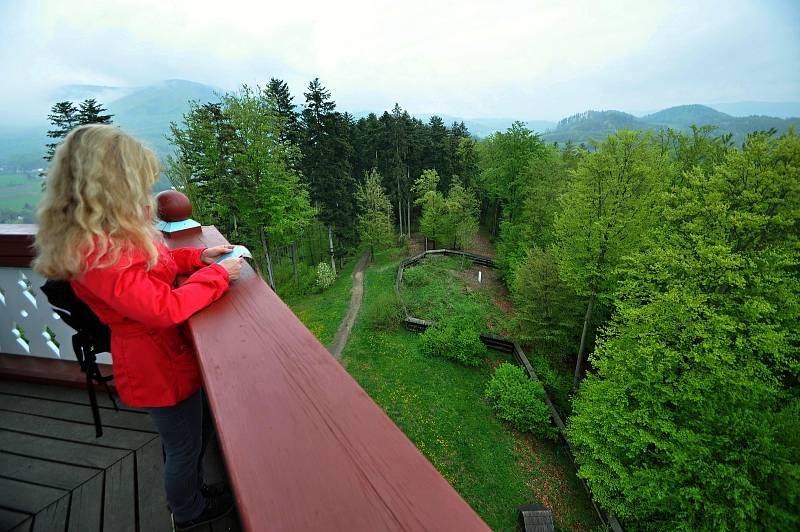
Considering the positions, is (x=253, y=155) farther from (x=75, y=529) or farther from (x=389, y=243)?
(x=75, y=529)

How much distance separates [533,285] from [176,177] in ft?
59.4

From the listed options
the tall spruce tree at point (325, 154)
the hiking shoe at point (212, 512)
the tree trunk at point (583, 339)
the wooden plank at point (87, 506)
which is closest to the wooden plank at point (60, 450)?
the wooden plank at point (87, 506)

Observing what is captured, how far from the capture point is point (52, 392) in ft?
10.3

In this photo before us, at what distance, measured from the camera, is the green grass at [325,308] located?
669 inches

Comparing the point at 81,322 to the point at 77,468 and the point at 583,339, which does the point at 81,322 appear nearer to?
the point at 77,468

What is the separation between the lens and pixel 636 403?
30.0 feet

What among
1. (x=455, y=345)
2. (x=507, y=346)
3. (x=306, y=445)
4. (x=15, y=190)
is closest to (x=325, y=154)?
Answer: (x=455, y=345)

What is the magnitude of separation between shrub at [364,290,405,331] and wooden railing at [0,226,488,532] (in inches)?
630

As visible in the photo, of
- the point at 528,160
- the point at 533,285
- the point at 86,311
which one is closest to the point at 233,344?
the point at 86,311

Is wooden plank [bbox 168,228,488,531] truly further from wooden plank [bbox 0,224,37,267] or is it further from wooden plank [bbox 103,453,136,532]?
wooden plank [bbox 0,224,37,267]

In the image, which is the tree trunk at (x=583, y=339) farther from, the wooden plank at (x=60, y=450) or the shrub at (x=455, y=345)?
the wooden plank at (x=60, y=450)

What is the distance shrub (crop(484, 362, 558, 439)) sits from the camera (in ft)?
39.7

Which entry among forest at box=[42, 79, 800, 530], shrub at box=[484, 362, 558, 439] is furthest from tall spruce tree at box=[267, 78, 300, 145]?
shrub at box=[484, 362, 558, 439]

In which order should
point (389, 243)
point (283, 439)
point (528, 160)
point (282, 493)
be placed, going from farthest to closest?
1. point (389, 243)
2. point (528, 160)
3. point (283, 439)
4. point (282, 493)
